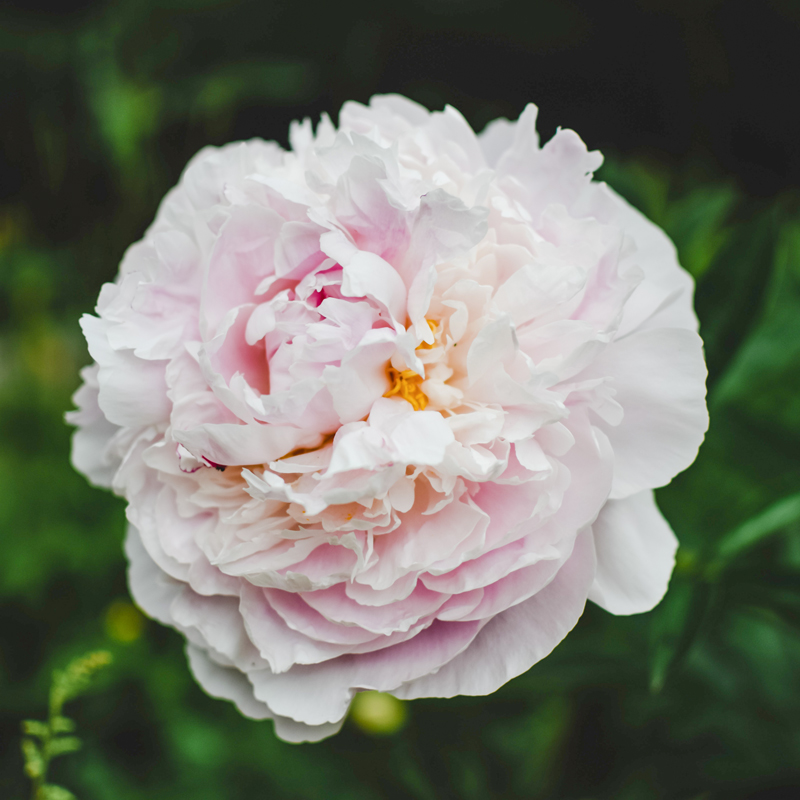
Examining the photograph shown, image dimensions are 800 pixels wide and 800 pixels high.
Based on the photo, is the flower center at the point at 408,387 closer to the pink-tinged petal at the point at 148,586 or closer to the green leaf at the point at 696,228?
the pink-tinged petal at the point at 148,586

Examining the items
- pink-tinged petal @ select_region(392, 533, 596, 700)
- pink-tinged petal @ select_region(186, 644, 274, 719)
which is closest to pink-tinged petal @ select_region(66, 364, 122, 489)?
pink-tinged petal @ select_region(186, 644, 274, 719)

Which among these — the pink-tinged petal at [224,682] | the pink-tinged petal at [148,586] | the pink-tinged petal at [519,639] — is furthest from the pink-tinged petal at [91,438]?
the pink-tinged petal at [519,639]

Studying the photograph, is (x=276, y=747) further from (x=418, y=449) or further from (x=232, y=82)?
(x=232, y=82)

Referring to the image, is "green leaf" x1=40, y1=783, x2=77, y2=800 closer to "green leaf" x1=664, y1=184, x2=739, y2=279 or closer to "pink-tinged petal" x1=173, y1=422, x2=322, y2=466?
"pink-tinged petal" x1=173, y1=422, x2=322, y2=466

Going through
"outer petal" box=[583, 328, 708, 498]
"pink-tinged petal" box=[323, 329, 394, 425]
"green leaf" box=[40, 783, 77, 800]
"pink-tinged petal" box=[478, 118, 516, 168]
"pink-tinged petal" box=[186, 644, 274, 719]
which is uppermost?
"pink-tinged petal" box=[478, 118, 516, 168]

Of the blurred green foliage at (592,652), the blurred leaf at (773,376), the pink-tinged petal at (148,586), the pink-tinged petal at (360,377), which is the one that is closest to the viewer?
the pink-tinged petal at (360,377)

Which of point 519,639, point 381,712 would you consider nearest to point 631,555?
point 519,639

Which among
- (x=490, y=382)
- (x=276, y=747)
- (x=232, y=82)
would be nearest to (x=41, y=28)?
(x=232, y=82)
